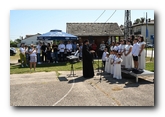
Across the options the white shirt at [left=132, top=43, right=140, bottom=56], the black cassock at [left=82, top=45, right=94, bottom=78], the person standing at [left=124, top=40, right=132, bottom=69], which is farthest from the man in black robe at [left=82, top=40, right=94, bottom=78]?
the white shirt at [left=132, top=43, right=140, bottom=56]

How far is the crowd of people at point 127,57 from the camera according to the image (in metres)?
8.49

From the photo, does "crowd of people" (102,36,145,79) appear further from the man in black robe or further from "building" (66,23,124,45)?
"building" (66,23,124,45)

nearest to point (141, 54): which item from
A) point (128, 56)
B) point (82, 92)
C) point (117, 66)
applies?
point (128, 56)

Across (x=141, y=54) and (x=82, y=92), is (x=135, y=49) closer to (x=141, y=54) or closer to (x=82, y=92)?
(x=141, y=54)

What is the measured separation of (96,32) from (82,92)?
49.1 ft

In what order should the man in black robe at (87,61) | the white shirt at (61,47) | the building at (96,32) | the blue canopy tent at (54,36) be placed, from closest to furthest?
the man in black robe at (87,61) → the blue canopy tent at (54,36) → the white shirt at (61,47) → the building at (96,32)

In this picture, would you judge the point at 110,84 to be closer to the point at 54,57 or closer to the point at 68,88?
the point at 68,88

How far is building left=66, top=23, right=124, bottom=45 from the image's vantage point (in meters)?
21.1

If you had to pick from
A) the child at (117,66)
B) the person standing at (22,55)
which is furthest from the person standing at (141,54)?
the person standing at (22,55)

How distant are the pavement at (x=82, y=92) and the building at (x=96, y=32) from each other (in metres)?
12.8

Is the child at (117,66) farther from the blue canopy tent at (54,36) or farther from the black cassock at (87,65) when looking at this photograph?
the blue canopy tent at (54,36)

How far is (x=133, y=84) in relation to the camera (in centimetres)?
774

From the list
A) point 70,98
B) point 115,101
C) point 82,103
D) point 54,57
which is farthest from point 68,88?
point 54,57

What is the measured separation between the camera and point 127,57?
30.9 feet
